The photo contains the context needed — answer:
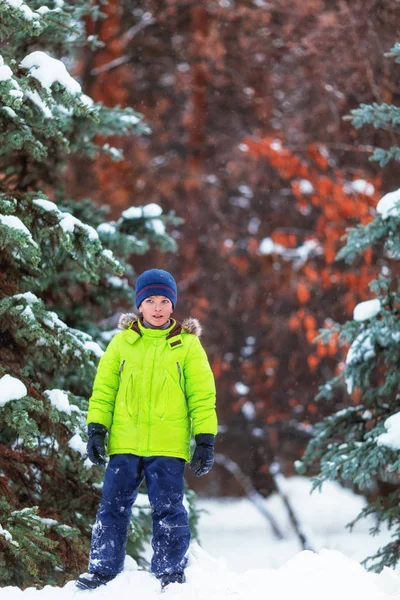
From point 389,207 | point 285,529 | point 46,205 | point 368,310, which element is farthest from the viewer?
point 285,529

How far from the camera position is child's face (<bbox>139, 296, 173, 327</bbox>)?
5.00 m

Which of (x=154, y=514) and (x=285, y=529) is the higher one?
(x=154, y=514)

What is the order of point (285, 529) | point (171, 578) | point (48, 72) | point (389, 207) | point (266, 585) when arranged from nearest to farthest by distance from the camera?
point (266, 585), point (171, 578), point (48, 72), point (389, 207), point (285, 529)

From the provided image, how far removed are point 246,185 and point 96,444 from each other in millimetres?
14492

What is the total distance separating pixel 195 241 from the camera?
59.5 feet

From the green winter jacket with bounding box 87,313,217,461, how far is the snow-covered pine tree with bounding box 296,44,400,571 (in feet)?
5.84

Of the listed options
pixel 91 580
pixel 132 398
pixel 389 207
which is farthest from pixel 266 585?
pixel 389 207

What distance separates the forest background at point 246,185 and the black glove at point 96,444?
9975 millimetres

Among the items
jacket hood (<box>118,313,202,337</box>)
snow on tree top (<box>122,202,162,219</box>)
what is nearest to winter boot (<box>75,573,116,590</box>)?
jacket hood (<box>118,313,202,337</box>)

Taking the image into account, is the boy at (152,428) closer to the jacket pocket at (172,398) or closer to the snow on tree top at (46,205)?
the jacket pocket at (172,398)

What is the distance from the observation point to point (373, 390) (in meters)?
7.06

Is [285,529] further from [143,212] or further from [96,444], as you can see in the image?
[96,444]

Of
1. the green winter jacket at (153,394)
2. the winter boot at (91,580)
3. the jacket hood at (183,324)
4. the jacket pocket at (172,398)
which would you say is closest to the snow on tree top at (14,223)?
the jacket hood at (183,324)

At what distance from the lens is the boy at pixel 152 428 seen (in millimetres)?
4852
